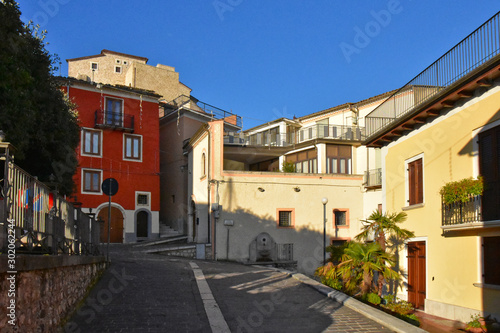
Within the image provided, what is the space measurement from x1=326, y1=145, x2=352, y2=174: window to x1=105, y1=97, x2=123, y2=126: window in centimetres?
1396

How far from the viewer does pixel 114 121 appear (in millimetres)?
33156

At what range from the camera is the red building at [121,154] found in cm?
3188

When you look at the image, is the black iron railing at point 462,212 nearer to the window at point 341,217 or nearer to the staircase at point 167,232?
the window at point 341,217

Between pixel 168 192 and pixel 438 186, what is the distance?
25639 millimetres

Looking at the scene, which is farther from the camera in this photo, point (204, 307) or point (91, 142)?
point (91, 142)

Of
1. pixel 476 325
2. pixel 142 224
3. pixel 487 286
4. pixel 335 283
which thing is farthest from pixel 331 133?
pixel 476 325

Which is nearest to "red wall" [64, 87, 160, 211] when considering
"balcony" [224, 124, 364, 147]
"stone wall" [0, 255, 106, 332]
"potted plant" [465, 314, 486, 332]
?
"balcony" [224, 124, 364, 147]

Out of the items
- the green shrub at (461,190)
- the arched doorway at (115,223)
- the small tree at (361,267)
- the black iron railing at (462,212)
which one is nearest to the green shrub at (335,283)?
the small tree at (361,267)

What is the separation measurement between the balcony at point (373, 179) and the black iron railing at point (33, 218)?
20978 mm

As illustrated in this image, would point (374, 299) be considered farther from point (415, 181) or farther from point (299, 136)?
point (299, 136)

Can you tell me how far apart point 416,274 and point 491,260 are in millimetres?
4055

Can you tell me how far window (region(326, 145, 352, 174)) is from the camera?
33156 mm

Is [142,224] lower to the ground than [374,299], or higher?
higher

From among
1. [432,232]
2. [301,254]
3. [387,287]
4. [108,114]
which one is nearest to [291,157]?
[301,254]
